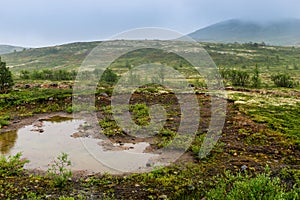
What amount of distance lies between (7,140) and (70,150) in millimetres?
4271

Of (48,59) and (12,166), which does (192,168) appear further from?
(48,59)

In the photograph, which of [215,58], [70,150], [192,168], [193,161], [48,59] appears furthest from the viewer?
[48,59]

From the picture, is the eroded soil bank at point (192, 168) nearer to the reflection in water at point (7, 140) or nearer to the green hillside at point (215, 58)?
the reflection in water at point (7, 140)

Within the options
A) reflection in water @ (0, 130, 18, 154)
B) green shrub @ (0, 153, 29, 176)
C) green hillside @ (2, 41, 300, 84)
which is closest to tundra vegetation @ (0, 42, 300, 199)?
green shrub @ (0, 153, 29, 176)

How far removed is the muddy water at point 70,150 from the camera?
11797 mm

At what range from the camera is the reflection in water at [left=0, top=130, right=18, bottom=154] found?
1395 centimetres

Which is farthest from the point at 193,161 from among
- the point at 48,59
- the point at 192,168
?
the point at 48,59

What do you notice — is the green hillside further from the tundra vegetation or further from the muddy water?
the muddy water

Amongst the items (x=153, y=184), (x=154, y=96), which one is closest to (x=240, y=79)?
(x=154, y=96)

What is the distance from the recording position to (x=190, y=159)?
12.1 metres

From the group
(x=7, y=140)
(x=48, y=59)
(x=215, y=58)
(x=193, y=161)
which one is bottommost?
(x=193, y=161)

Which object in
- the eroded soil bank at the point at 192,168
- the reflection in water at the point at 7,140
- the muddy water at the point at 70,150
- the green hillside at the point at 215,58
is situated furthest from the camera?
the green hillside at the point at 215,58

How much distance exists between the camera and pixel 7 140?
1541 cm

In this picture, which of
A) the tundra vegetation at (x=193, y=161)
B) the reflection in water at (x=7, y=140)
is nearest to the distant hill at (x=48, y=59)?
the tundra vegetation at (x=193, y=161)
